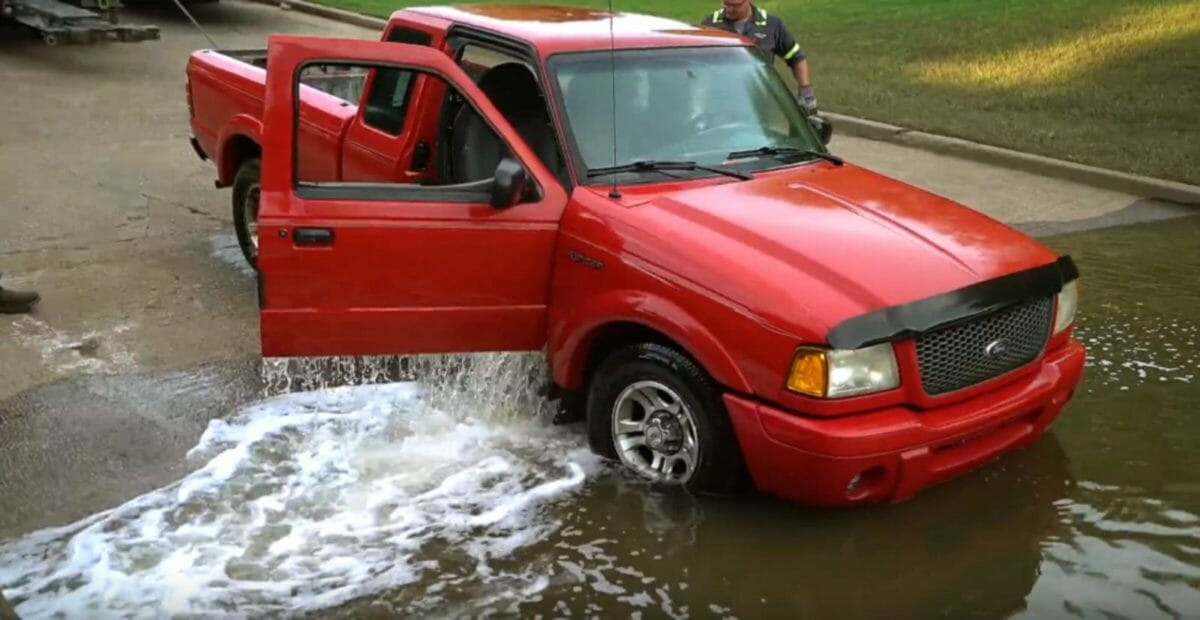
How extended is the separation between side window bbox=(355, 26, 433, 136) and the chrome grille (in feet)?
9.06

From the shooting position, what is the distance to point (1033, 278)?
14.4 feet

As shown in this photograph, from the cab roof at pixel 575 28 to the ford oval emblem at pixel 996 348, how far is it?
78.8 inches

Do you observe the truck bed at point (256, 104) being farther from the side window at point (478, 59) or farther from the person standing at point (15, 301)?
the person standing at point (15, 301)

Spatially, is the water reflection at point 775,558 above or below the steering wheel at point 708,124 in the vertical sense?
below

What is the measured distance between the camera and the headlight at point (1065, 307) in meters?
4.59

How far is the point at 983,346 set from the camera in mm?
4223

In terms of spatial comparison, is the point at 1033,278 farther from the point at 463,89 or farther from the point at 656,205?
the point at 463,89

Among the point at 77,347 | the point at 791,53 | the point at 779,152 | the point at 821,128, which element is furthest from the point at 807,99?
the point at 77,347

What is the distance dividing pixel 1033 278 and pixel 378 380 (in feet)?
10.0

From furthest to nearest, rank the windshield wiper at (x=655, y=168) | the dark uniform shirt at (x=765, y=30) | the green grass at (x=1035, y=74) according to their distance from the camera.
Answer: the green grass at (x=1035, y=74)
the dark uniform shirt at (x=765, y=30)
the windshield wiper at (x=655, y=168)

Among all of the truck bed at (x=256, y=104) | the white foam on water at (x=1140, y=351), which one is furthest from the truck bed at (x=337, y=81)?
the white foam on water at (x=1140, y=351)

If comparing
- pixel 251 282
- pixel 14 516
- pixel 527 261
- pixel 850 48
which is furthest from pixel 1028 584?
pixel 850 48

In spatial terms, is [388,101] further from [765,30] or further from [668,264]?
[765,30]

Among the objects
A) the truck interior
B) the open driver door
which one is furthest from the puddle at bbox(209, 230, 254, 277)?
the open driver door
